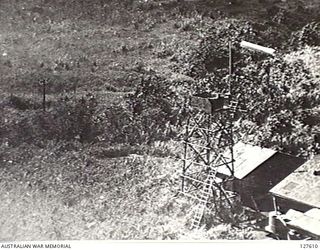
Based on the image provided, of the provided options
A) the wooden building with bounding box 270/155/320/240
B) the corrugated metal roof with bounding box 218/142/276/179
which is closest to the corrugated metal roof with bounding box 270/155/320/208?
the wooden building with bounding box 270/155/320/240

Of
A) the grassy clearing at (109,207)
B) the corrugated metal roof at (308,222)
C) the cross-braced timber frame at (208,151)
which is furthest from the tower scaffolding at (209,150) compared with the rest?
the corrugated metal roof at (308,222)

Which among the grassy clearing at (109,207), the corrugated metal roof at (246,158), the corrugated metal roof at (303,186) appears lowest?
the grassy clearing at (109,207)

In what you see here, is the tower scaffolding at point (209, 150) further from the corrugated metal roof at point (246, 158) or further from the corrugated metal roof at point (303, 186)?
the corrugated metal roof at point (303, 186)

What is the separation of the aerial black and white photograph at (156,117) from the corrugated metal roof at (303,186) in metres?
0.01

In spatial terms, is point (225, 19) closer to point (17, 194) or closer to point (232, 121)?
point (232, 121)

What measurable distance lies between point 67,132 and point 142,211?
934 millimetres

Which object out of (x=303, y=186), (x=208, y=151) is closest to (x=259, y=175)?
(x=303, y=186)

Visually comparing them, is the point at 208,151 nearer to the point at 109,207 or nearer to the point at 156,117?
the point at 156,117

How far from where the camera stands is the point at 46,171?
163 inches

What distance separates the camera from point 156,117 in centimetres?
419

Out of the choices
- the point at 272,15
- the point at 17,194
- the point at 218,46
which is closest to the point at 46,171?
the point at 17,194

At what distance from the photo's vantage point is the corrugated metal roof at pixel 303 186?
12.6 feet

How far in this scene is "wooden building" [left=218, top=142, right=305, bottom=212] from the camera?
4.01 metres

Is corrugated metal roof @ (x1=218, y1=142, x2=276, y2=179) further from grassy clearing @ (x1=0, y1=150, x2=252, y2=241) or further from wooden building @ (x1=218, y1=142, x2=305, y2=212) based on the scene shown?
grassy clearing @ (x1=0, y1=150, x2=252, y2=241)
